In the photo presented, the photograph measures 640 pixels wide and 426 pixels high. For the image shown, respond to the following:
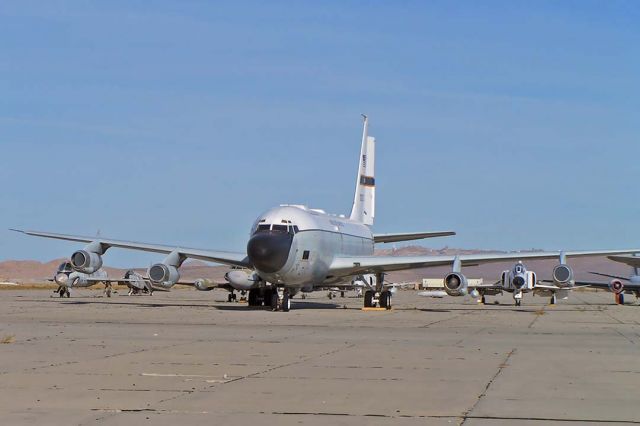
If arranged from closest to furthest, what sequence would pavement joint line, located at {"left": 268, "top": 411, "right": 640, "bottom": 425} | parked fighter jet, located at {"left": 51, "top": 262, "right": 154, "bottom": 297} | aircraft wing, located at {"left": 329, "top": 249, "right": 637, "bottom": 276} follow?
pavement joint line, located at {"left": 268, "top": 411, "right": 640, "bottom": 425}, aircraft wing, located at {"left": 329, "top": 249, "right": 637, "bottom": 276}, parked fighter jet, located at {"left": 51, "top": 262, "right": 154, "bottom": 297}

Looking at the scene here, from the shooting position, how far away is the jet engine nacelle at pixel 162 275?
4281 cm

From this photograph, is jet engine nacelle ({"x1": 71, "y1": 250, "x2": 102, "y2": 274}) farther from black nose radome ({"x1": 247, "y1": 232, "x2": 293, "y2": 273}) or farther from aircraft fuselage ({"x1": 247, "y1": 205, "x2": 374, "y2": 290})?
black nose radome ({"x1": 247, "y1": 232, "x2": 293, "y2": 273})

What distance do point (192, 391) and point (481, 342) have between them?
10909mm

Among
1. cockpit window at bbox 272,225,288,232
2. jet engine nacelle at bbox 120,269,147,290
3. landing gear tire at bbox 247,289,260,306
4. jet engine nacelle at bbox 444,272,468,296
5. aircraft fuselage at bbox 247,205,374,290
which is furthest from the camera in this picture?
jet engine nacelle at bbox 120,269,147,290

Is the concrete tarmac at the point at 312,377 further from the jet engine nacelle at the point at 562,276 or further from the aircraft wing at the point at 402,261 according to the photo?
the jet engine nacelle at the point at 562,276

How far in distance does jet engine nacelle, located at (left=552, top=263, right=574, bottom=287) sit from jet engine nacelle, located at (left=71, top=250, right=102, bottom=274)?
21.3 metres

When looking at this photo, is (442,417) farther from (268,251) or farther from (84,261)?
(84,261)

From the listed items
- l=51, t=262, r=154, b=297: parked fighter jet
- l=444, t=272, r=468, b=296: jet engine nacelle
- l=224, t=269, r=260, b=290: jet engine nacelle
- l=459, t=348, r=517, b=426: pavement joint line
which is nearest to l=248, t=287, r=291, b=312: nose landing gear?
l=444, t=272, r=468, b=296: jet engine nacelle

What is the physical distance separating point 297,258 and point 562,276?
1338cm

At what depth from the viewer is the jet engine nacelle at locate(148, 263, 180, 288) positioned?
42.8 meters

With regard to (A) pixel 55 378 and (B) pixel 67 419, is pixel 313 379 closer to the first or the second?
(A) pixel 55 378

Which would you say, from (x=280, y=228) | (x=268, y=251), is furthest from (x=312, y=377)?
(x=280, y=228)

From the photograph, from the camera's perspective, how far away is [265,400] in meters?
11.3

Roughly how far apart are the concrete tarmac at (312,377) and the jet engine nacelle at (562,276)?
19.5 m
